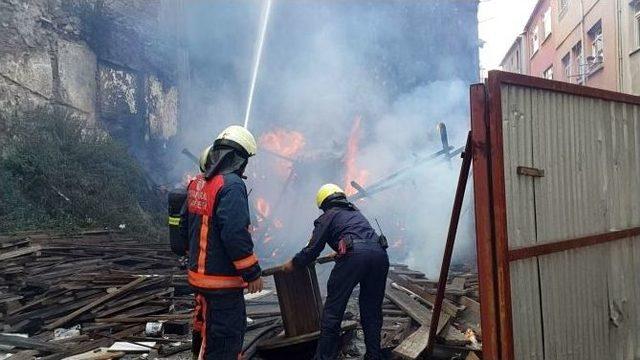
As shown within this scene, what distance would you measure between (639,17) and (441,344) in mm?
13527

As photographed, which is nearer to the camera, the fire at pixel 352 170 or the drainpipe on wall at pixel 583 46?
the fire at pixel 352 170

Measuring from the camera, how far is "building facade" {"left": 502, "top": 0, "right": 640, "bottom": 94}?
13656 mm

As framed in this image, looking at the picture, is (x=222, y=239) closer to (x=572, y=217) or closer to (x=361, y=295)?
(x=361, y=295)

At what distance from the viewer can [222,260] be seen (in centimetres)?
357

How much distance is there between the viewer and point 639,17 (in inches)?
520

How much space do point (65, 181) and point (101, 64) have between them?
12.9 ft

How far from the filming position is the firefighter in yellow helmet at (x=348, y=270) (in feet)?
13.9

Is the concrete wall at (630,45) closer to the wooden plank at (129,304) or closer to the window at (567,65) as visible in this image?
the window at (567,65)

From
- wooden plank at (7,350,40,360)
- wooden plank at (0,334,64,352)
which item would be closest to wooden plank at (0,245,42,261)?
wooden plank at (0,334,64,352)

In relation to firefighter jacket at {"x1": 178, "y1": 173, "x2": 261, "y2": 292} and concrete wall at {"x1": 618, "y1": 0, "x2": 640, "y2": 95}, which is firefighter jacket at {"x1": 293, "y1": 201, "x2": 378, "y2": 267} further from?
concrete wall at {"x1": 618, "y1": 0, "x2": 640, "y2": 95}

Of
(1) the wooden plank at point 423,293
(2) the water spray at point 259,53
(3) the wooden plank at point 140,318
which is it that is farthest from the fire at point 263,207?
(3) the wooden plank at point 140,318

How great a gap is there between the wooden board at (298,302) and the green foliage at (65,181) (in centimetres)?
581

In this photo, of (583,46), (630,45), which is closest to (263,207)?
(630,45)

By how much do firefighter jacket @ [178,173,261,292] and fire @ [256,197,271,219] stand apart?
8.92m
